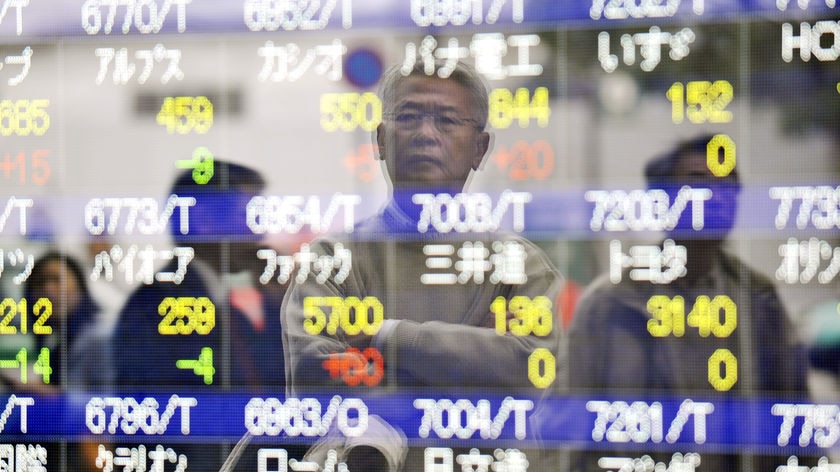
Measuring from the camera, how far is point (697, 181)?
1876 millimetres

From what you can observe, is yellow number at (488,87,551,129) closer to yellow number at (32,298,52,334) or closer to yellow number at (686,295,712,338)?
yellow number at (686,295,712,338)

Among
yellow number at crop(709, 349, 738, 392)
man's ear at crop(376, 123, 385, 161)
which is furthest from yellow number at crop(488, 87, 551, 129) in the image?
yellow number at crop(709, 349, 738, 392)

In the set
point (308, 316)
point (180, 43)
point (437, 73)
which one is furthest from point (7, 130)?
point (437, 73)

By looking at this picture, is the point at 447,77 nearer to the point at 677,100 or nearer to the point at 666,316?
the point at 677,100

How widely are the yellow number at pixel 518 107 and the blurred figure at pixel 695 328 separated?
245mm

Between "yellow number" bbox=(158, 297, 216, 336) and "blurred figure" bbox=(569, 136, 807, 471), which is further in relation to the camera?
"yellow number" bbox=(158, 297, 216, 336)

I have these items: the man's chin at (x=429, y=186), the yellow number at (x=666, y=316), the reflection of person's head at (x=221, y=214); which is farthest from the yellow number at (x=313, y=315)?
the yellow number at (x=666, y=316)

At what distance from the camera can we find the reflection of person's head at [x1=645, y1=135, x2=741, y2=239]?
1.87 metres

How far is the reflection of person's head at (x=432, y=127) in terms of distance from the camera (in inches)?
75.9

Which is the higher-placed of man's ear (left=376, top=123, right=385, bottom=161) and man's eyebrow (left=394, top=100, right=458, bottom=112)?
man's eyebrow (left=394, top=100, right=458, bottom=112)

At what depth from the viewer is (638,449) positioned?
6.24 ft

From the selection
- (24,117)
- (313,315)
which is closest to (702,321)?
(313,315)

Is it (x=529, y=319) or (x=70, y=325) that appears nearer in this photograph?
(x=529, y=319)

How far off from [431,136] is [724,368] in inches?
29.4
